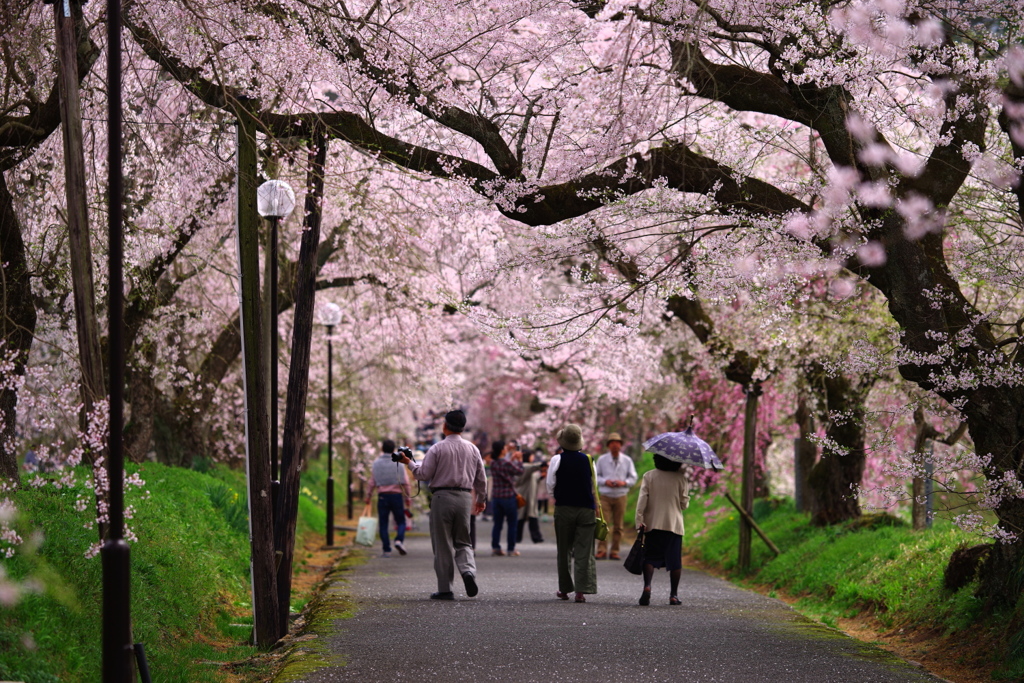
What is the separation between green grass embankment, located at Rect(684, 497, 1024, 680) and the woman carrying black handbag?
173cm

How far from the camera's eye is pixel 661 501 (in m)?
12.2

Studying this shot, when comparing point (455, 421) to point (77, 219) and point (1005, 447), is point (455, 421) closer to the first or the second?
point (1005, 447)

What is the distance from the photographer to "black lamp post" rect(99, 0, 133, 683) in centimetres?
555

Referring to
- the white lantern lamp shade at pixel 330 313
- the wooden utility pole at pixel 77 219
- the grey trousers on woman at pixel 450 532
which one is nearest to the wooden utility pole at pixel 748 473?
the grey trousers on woman at pixel 450 532

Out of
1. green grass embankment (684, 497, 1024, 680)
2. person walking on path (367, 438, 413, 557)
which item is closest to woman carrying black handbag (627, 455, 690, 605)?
green grass embankment (684, 497, 1024, 680)

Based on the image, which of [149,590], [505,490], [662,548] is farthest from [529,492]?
[149,590]

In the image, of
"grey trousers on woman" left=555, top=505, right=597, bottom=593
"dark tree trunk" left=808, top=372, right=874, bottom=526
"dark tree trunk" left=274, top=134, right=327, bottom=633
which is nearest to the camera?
"dark tree trunk" left=274, top=134, right=327, bottom=633

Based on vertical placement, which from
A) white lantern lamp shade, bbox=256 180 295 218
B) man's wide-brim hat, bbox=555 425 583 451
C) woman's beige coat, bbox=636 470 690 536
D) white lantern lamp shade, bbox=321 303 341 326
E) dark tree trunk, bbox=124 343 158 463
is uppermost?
white lantern lamp shade, bbox=321 303 341 326

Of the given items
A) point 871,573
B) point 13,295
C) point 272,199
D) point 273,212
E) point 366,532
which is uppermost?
point 272,199

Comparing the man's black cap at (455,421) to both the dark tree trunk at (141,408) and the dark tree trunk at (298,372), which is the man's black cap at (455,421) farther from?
the dark tree trunk at (141,408)

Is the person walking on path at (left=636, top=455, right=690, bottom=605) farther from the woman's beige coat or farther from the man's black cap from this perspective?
the man's black cap

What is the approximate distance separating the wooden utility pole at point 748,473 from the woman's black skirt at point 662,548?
4.71m

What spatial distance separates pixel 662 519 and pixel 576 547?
1004mm

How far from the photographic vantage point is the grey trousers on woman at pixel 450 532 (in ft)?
39.3
